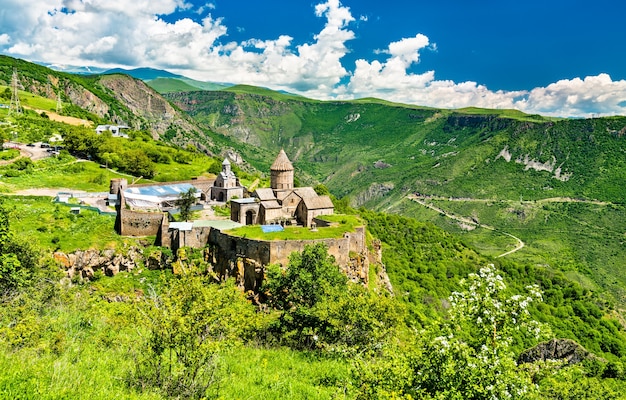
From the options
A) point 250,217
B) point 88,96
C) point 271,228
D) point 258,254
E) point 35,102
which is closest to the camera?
point 258,254

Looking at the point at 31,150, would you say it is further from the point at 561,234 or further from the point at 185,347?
the point at 561,234

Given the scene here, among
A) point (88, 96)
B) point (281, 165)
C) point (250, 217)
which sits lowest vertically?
point (250, 217)

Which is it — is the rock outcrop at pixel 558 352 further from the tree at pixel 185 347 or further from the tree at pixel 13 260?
the tree at pixel 13 260

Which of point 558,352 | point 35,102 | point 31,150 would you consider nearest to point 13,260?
point 558,352

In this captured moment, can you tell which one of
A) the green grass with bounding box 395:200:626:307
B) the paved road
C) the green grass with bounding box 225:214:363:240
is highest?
the paved road

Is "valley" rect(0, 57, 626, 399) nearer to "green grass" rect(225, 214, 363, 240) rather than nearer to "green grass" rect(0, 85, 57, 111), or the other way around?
"green grass" rect(225, 214, 363, 240)

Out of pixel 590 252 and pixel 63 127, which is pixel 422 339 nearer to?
pixel 63 127

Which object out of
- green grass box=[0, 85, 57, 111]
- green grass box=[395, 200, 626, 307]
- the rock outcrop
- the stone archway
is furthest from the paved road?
green grass box=[395, 200, 626, 307]

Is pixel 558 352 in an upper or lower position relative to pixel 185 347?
lower

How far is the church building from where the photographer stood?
4269cm

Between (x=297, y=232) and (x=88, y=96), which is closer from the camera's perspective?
(x=297, y=232)

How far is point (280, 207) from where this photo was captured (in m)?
43.4

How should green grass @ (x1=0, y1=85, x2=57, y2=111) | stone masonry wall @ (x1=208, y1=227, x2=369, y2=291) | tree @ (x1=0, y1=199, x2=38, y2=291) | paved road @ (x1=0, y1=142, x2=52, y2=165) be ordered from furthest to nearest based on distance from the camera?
green grass @ (x1=0, y1=85, x2=57, y2=111), paved road @ (x1=0, y1=142, x2=52, y2=165), stone masonry wall @ (x1=208, y1=227, x2=369, y2=291), tree @ (x1=0, y1=199, x2=38, y2=291)

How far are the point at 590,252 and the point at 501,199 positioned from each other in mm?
62809
